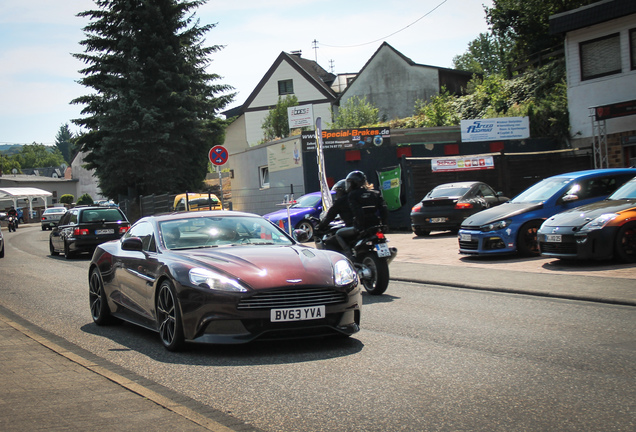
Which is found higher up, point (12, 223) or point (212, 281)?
point (212, 281)

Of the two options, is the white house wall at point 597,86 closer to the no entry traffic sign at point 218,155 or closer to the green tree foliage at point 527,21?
the green tree foliage at point 527,21

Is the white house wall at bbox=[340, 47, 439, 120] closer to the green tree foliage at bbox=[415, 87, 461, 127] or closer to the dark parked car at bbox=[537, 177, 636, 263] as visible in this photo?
the green tree foliage at bbox=[415, 87, 461, 127]

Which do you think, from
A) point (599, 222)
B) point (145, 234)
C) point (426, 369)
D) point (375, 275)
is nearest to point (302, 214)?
point (599, 222)

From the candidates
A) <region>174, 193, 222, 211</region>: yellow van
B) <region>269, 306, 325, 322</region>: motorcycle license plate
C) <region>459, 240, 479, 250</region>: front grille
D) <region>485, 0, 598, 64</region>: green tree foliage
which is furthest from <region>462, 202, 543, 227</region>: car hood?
<region>485, 0, 598, 64</region>: green tree foliage

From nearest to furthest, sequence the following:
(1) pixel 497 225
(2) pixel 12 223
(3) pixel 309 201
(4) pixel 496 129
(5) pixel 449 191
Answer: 1. (1) pixel 497 225
2. (5) pixel 449 191
3. (3) pixel 309 201
4. (4) pixel 496 129
5. (2) pixel 12 223

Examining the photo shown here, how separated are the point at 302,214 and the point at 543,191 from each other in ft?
32.9

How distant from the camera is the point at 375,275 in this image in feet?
35.4

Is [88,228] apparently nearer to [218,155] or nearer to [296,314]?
[218,155]

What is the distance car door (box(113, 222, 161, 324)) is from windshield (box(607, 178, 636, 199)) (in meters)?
8.86

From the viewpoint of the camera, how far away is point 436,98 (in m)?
40.7

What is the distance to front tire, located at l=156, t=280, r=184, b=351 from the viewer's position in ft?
22.1

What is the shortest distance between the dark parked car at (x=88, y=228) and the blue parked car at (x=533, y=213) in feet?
38.8

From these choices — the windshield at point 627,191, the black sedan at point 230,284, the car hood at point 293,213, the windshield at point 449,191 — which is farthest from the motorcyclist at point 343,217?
the car hood at point 293,213

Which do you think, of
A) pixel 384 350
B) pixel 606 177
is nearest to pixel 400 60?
pixel 606 177
